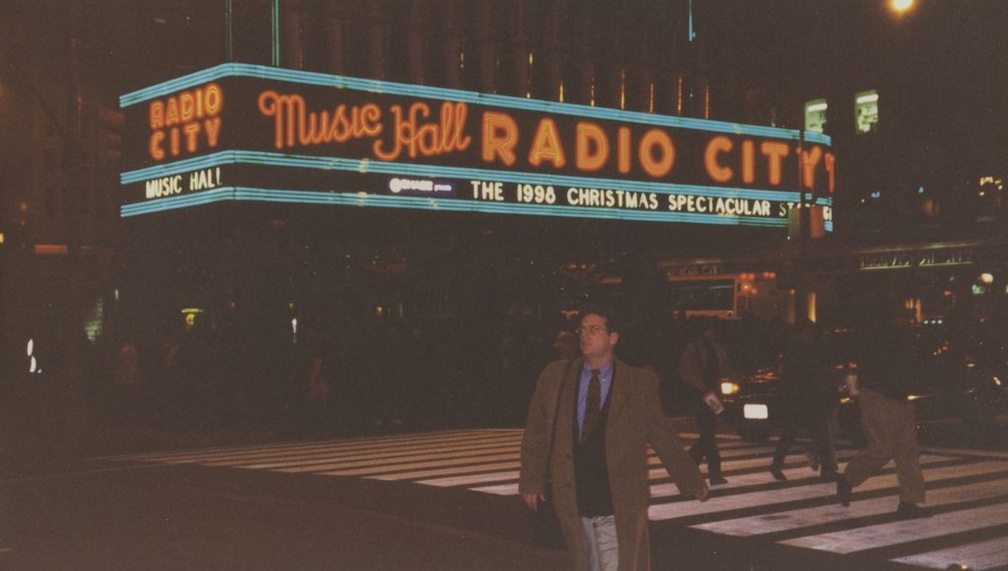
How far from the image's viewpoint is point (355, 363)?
74.8 ft

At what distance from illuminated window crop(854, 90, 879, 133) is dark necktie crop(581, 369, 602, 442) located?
177 feet

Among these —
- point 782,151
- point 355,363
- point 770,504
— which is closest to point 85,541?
point 770,504

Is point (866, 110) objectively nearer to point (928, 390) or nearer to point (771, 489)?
point (928, 390)

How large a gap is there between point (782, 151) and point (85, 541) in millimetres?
26176

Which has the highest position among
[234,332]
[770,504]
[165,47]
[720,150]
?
[165,47]

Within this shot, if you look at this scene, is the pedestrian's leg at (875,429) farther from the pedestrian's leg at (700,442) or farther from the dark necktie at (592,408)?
the dark necktie at (592,408)

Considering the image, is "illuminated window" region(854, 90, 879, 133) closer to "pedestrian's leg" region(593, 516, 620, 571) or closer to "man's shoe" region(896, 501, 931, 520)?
"man's shoe" region(896, 501, 931, 520)

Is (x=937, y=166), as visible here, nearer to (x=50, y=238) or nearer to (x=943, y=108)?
(x=943, y=108)

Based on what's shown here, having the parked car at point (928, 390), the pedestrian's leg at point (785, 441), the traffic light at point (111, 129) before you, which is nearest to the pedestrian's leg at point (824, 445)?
the pedestrian's leg at point (785, 441)

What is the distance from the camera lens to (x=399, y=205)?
26.5 m

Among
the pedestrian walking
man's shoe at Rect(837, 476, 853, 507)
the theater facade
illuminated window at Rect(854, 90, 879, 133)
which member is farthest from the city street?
illuminated window at Rect(854, 90, 879, 133)

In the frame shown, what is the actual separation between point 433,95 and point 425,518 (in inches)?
660

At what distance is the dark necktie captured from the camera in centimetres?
618

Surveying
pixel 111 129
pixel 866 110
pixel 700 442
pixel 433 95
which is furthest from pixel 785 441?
pixel 866 110
